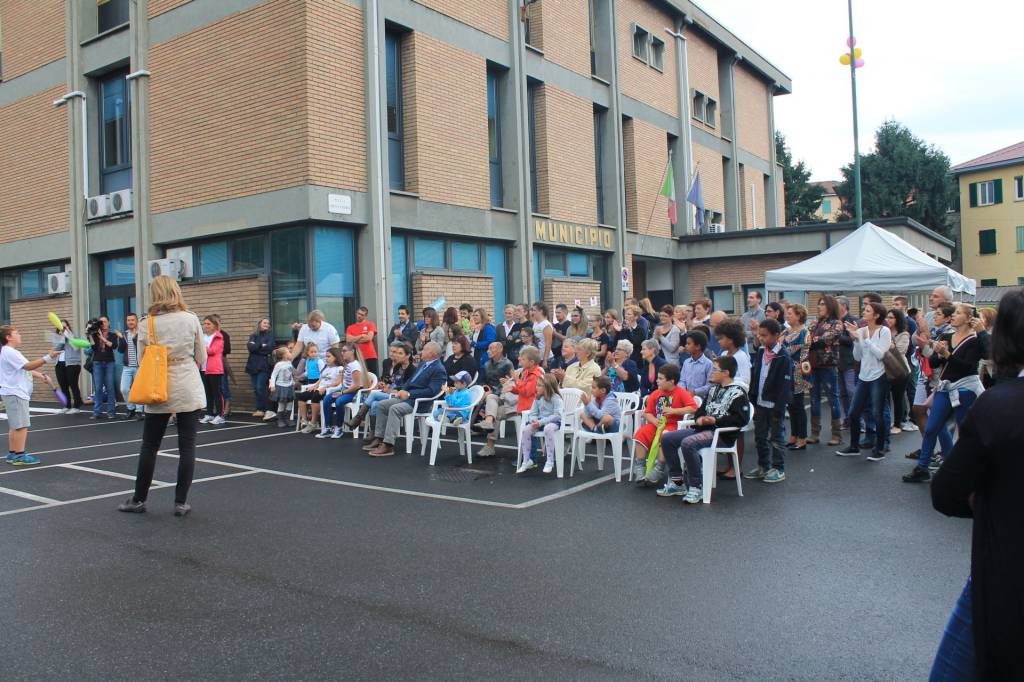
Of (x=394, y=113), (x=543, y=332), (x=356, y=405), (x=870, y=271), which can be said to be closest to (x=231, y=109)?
(x=394, y=113)

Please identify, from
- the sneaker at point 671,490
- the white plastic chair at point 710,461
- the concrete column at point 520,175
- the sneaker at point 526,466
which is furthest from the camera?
the concrete column at point 520,175

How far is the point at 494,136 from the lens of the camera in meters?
18.8

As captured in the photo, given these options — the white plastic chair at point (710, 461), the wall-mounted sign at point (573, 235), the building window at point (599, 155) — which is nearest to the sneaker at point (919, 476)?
the white plastic chair at point (710, 461)

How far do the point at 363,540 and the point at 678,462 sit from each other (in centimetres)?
318

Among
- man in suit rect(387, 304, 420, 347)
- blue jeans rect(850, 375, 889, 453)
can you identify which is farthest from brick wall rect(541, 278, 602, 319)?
blue jeans rect(850, 375, 889, 453)

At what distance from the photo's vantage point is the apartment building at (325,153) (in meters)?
14.8

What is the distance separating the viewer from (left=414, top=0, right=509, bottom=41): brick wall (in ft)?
55.6

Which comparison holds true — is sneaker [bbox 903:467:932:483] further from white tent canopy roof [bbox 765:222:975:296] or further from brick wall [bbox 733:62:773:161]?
brick wall [bbox 733:62:773:161]

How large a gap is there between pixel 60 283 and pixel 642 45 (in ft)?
56.3

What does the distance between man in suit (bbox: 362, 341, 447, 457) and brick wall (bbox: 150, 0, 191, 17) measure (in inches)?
394

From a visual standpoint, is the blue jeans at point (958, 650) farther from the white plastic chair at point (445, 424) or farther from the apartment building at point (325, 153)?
the apartment building at point (325, 153)

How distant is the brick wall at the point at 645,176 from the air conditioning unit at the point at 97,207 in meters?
13.3

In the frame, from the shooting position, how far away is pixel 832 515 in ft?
23.2

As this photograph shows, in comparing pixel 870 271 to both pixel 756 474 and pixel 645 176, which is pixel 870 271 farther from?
pixel 645 176
